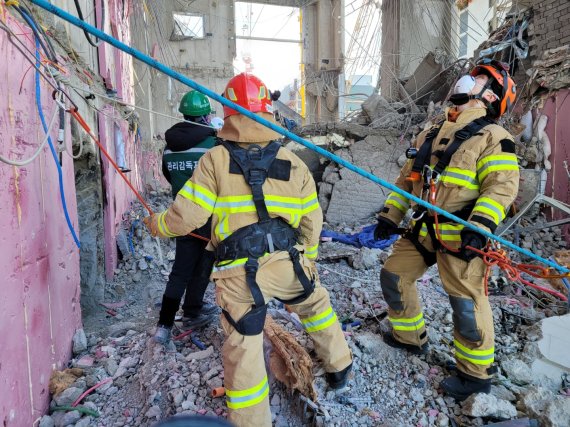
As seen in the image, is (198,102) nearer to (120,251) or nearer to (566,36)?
(120,251)

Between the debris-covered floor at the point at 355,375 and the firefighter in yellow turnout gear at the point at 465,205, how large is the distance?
245 millimetres

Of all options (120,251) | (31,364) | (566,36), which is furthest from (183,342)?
(566,36)

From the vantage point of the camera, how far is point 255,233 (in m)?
2.10

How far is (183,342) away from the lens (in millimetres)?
3189

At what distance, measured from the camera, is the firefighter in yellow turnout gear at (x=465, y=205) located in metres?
2.34

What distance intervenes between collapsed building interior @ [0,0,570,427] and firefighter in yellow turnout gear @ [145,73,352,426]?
0.26 m

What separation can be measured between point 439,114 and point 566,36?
1949mm

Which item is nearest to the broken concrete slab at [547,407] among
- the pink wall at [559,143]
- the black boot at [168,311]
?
the black boot at [168,311]

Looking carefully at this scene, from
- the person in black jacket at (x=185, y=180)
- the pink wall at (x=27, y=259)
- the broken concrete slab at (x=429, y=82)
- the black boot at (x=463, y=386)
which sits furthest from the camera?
the broken concrete slab at (x=429, y=82)

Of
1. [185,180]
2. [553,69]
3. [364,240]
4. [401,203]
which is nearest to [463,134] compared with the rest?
A: [401,203]

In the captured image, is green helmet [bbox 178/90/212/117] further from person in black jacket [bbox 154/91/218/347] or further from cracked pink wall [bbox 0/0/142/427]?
cracked pink wall [bbox 0/0/142/427]

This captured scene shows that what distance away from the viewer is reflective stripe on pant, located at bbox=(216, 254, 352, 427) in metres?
1.96

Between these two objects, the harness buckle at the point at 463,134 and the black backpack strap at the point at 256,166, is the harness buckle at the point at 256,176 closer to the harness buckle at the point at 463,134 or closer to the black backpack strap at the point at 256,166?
the black backpack strap at the point at 256,166

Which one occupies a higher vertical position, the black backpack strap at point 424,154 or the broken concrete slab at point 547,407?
the black backpack strap at point 424,154
